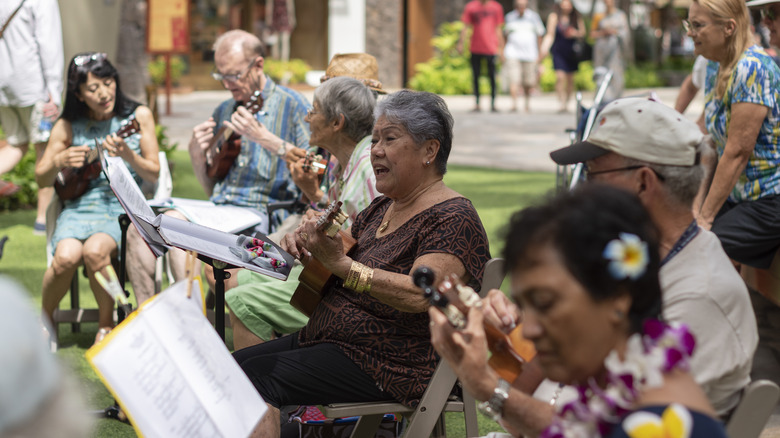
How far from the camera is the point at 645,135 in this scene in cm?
247

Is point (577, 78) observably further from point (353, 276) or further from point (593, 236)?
point (593, 236)

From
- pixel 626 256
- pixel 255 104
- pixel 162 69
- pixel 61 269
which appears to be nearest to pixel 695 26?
pixel 255 104

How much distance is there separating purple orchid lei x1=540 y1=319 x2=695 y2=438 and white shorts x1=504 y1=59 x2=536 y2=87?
16253 millimetres

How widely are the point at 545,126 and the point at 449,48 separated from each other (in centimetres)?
748

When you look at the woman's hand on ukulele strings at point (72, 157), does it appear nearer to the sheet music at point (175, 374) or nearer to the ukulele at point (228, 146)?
the ukulele at point (228, 146)

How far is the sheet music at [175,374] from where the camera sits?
6.15 feet

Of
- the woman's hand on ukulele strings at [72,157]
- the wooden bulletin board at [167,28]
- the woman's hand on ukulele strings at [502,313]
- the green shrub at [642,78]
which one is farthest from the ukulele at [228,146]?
the green shrub at [642,78]

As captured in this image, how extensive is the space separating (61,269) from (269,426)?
2379 millimetres

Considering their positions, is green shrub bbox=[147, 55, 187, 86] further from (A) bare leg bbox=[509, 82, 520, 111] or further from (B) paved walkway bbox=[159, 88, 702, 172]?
(A) bare leg bbox=[509, 82, 520, 111]

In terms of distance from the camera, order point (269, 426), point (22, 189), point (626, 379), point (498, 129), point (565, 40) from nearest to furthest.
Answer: point (626, 379)
point (269, 426)
point (22, 189)
point (498, 129)
point (565, 40)

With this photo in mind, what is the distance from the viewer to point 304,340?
331 cm

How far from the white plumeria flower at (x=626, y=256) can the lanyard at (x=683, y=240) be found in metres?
0.60

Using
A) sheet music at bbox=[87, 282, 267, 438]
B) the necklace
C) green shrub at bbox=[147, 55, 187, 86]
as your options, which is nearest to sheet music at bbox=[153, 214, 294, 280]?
the necklace

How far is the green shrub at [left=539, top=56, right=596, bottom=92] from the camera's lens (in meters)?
21.7
